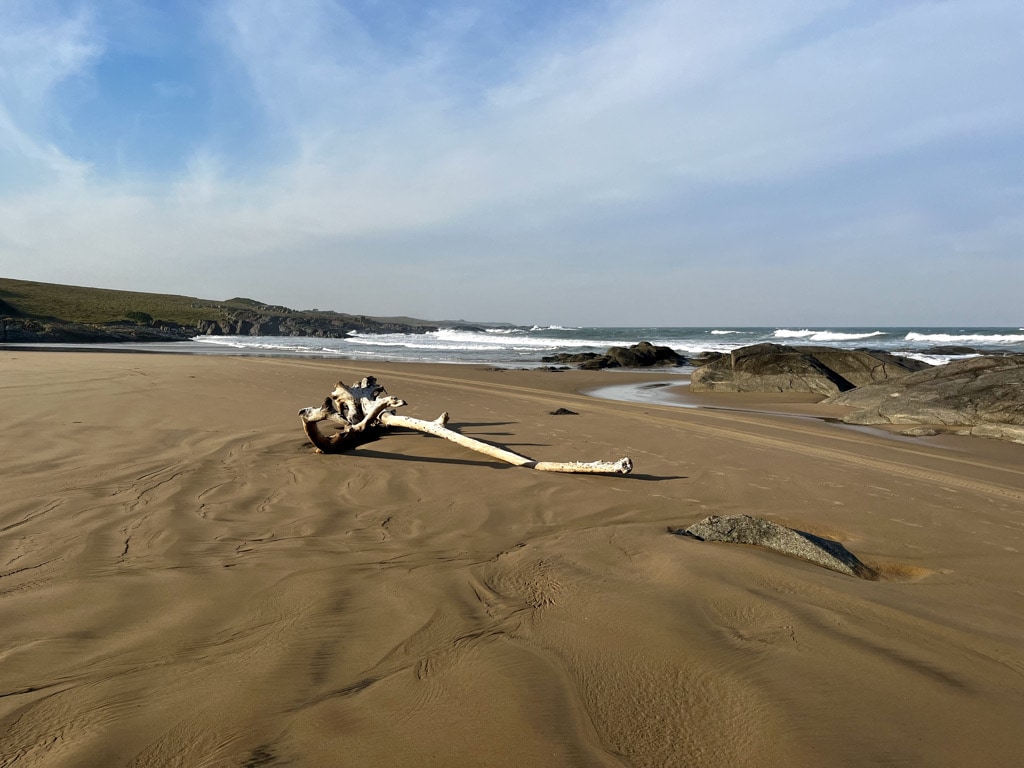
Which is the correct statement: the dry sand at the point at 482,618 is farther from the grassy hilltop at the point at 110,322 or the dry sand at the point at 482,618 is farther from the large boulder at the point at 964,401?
the grassy hilltop at the point at 110,322

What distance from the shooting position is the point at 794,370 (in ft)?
53.5

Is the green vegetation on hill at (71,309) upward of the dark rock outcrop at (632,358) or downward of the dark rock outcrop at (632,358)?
upward

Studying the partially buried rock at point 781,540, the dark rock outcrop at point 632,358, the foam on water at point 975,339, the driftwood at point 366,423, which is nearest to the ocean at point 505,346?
the foam on water at point 975,339

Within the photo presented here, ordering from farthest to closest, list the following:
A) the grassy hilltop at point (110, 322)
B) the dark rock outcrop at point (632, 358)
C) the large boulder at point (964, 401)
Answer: the grassy hilltop at point (110, 322)
the dark rock outcrop at point (632, 358)
the large boulder at point (964, 401)

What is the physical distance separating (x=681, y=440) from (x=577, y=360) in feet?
64.1

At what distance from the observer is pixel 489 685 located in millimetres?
2061

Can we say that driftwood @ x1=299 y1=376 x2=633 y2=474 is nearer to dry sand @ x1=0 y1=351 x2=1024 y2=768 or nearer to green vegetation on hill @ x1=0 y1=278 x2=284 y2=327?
dry sand @ x1=0 y1=351 x2=1024 y2=768

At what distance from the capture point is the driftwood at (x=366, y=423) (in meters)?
6.00

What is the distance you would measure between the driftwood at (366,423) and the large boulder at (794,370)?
11675mm

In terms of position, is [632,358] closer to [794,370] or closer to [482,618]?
[794,370]

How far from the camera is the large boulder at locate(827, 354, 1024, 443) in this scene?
952 centimetres

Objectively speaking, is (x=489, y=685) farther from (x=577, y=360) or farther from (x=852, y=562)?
(x=577, y=360)

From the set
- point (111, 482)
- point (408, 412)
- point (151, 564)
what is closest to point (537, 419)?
point (408, 412)

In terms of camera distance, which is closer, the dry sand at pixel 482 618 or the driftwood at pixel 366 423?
the dry sand at pixel 482 618
